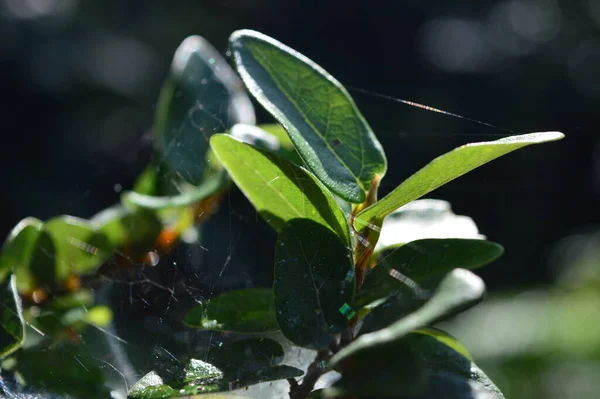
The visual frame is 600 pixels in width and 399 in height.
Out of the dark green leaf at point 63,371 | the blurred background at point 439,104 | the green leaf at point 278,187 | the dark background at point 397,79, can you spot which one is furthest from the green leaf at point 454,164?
the dark background at point 397,79

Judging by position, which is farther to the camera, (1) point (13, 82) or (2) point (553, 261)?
(2) point (553, 261)

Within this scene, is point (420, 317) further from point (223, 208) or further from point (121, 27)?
point (121, 27)

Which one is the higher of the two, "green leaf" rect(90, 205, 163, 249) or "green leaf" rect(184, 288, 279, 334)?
"green leaf" rect(184, 288, 279, 334)

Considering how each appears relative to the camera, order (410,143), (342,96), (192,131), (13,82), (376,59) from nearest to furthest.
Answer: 1. (342,96)
2. (192,131)
3. (13,82)
4. (410,143)
5. (376,59)

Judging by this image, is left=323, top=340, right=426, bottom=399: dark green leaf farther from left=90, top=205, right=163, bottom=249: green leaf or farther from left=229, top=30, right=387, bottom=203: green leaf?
left=90, top=205, right=163, bottom=249: green leaf

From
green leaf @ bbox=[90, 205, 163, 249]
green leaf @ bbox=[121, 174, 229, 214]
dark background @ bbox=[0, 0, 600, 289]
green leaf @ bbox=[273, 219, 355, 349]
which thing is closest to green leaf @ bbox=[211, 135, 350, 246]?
green leaf @ bbox=[273, 219, 355, 349]

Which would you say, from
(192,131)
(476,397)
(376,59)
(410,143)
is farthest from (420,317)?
(376,59)
